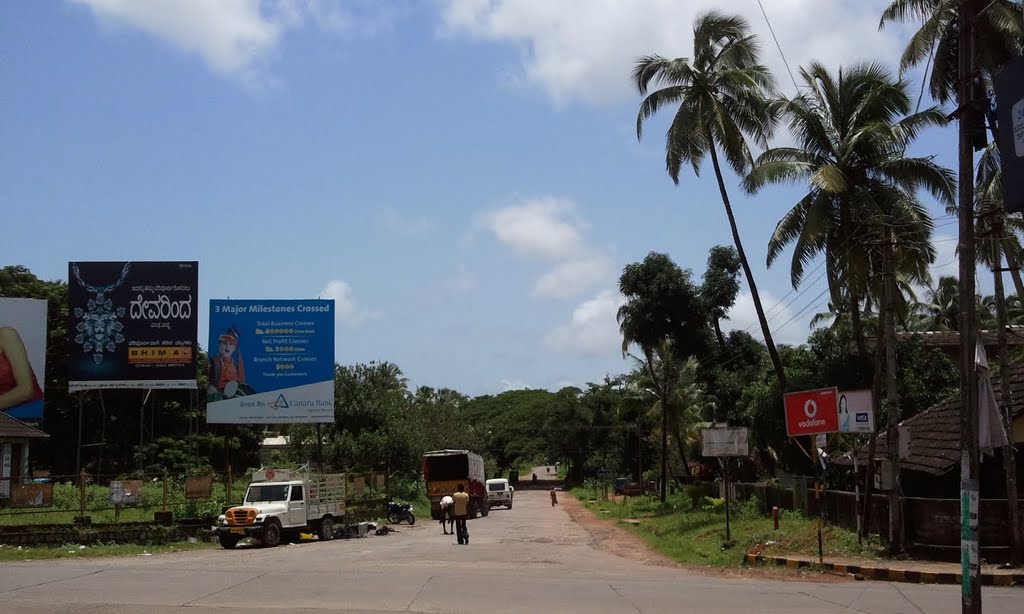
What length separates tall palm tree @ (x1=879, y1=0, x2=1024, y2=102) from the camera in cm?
1995

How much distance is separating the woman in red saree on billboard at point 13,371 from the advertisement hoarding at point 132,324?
5.22 metres

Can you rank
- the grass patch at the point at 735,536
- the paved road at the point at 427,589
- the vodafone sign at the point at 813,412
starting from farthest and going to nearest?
the vodafone sign at the point at 813,412, the grass patch at the point at 735,536, the paved road at the point at 427,589

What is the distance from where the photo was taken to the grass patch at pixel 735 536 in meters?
22.1

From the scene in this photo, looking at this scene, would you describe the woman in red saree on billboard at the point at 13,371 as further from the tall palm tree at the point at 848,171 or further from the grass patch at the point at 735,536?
the tall palm tree at the point at 848,171

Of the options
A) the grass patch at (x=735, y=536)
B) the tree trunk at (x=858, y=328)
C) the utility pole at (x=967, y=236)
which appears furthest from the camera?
the tree trunk at (x=858, y=328)

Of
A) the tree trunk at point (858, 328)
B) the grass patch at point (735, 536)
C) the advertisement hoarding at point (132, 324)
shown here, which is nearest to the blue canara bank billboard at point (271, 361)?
the advertisement hoarding at point (132, 324)

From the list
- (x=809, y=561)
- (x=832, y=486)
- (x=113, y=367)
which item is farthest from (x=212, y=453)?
(x=809, y=561)

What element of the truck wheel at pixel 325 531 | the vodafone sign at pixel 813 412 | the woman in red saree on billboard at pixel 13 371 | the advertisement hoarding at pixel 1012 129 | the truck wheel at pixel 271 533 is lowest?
the truck wheel at pixel 325 531

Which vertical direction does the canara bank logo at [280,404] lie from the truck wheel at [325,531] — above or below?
above

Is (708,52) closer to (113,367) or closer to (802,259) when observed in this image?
(802,259)

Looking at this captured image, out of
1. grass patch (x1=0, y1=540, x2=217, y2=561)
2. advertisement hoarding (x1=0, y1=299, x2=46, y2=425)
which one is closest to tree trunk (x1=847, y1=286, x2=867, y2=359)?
grass patch (x1=0, y1=540, x2=217, y2=561)

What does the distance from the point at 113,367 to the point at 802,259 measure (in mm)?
27094

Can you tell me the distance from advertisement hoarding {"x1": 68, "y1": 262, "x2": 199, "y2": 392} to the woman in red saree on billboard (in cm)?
522

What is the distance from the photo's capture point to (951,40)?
20.2 metres
